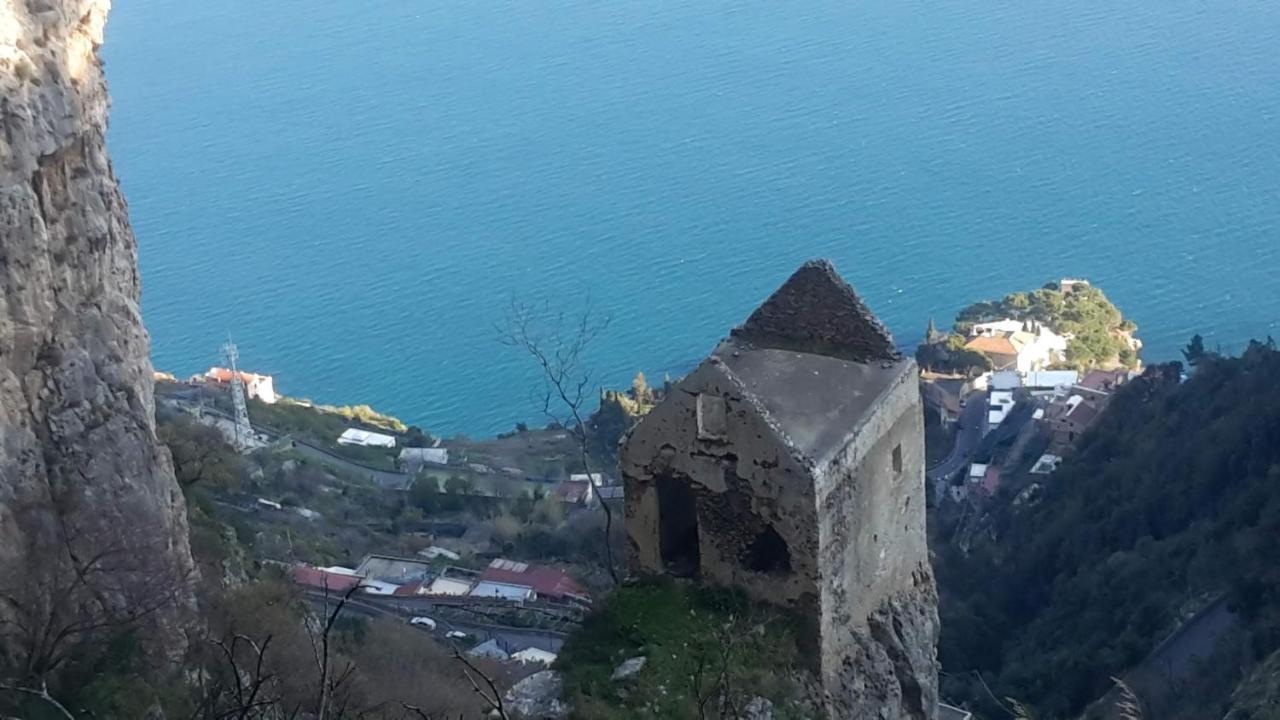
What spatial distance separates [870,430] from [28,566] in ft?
23.2

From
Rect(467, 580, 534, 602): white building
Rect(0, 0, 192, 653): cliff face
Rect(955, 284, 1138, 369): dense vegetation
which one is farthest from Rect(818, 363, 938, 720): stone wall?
Rect(955, 284, 1138, 369): dense vegetation

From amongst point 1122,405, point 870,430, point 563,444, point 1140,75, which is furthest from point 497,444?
point 1140,75

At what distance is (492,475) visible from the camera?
41281 mm

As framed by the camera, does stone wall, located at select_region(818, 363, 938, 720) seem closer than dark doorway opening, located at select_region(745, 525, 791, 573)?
No

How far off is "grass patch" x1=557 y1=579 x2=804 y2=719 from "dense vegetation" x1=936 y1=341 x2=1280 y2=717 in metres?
14.3

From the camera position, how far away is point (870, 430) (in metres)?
10.9

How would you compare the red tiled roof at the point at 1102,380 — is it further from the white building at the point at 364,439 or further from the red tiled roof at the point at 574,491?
the white building at the point at 364,439

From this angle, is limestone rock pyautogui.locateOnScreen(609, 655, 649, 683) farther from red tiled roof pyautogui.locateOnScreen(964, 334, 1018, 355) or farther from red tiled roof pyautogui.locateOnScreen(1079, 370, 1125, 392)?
red tiled roof pyautogui.locateOnScreen(964, 334, 1018, 355)

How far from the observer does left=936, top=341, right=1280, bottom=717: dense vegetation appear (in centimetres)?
2495

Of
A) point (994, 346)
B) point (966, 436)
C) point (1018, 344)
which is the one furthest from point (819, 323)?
→ point (1018, 344)

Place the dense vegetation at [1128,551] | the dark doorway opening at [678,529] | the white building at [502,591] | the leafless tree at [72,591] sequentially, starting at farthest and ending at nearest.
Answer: the white building at [502,591]
the dense vegetation at [1128,551]
the leafless tree at [72,591]
the dark doorway opening at [678,529]

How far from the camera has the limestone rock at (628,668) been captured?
9.95 meters

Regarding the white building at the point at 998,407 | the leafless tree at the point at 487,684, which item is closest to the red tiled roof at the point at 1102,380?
the white building at the point at 998,407

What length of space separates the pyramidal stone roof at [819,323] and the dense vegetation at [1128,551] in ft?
43.2
